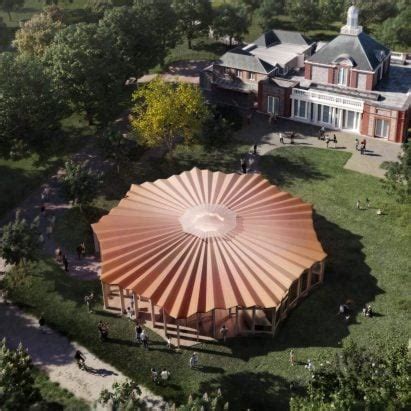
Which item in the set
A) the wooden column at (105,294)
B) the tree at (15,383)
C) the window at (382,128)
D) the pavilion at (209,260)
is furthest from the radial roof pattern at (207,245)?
the window at (382,128)

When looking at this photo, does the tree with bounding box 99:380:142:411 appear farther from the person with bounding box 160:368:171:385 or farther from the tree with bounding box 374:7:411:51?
the tree with bounding box 374:7:411:51

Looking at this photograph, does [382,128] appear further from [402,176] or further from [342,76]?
[402,176]

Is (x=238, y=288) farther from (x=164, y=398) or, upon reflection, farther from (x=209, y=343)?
(x=164, y=398)

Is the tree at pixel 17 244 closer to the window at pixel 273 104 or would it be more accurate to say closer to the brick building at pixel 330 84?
the window at pixel 273 104

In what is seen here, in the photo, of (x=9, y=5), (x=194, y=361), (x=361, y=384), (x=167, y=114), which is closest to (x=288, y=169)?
(x=167, y=114)

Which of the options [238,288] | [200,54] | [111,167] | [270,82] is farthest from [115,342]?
Result: [200,54]

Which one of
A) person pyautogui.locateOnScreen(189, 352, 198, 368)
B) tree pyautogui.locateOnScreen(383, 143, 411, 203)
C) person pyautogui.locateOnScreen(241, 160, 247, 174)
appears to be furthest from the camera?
person pyautogui.locateOnScreen(241, 160, 247, 174)

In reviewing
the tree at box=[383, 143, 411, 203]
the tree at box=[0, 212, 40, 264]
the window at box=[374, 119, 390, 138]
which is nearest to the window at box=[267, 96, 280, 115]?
the window at box=[374, 119, 390, 138]
